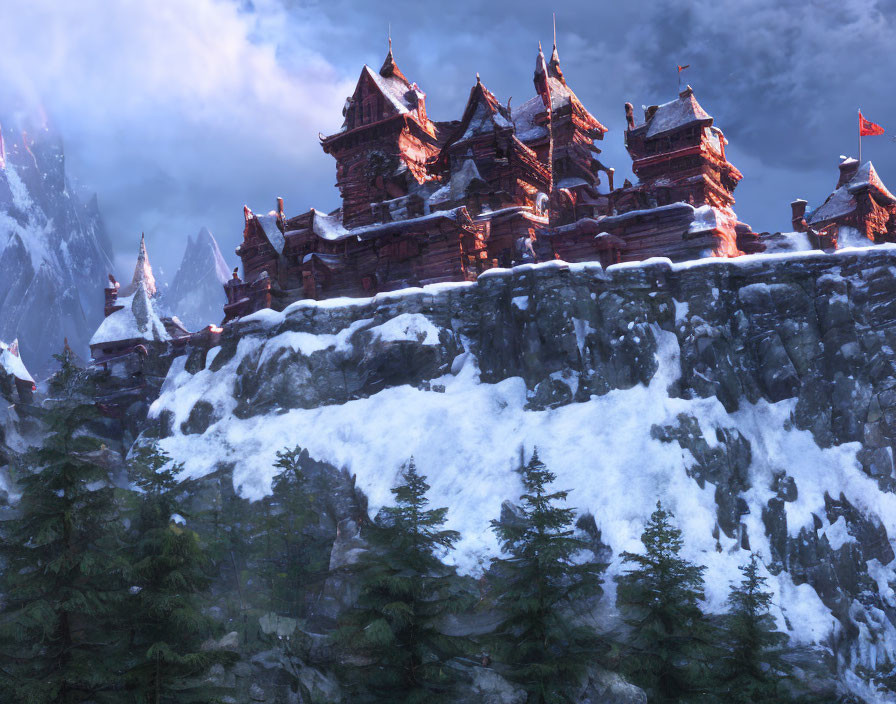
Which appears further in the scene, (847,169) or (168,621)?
(847,169)

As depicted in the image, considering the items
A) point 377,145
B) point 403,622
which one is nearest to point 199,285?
point 377,145

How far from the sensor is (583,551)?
28266 mm

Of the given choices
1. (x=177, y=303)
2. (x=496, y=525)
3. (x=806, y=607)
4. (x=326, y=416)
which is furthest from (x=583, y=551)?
A: (x=177, y=303)

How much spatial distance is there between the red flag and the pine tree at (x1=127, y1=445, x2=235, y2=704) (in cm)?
4358

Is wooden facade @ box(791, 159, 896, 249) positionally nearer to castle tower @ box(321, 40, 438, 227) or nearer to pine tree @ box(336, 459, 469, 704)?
castle tower @ box(321, 40, 438, 227)

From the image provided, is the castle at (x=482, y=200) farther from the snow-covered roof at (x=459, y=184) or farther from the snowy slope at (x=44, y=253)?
the snowy slope at (x=44, y=253)

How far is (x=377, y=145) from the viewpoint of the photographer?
179 ft

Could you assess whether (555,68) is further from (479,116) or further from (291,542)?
(291,542)

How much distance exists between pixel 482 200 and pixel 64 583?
111 ft

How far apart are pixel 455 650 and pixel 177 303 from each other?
5512 inches

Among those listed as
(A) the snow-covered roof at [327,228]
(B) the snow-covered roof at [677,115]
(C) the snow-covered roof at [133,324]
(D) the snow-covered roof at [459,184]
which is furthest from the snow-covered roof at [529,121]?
(C) the snow-covered roof at [133,324]

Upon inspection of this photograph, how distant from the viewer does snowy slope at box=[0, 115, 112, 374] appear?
109375 mm

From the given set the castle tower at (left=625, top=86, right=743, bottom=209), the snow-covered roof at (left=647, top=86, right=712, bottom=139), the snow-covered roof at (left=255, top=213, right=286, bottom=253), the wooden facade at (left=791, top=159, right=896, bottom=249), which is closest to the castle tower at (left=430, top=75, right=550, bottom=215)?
the castle tower at (left=625, top=86, right=743, bottom=209)

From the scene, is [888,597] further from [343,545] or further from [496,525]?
[343,545]
